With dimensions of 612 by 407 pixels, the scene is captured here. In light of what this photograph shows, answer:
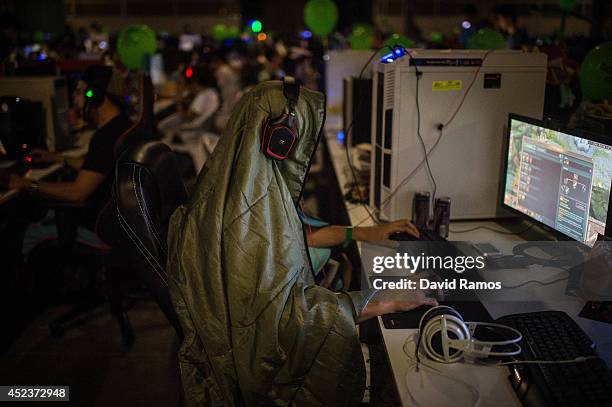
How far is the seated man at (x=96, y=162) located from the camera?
2.60 meters

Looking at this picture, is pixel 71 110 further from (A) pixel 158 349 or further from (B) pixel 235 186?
(B) pixel 235 186

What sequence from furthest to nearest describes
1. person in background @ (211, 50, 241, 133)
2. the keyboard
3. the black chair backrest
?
Answer: person in background @ (211, 50, 241, 133)
the black chair backrest
the keyboard

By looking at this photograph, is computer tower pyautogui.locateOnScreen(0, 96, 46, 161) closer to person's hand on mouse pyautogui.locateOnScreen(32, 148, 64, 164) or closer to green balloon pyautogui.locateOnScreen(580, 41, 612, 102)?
person's hand on mouse pyautogui.locateOnScreen(32, 148, 64, 164)

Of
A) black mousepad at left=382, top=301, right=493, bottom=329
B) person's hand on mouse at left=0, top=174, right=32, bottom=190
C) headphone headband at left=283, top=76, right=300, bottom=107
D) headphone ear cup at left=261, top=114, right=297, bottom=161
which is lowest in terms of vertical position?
black mousepad at left=382, top=301, right=493, bottom=329

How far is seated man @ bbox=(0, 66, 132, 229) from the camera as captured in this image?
2.60 meters

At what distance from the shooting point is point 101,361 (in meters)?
2.49

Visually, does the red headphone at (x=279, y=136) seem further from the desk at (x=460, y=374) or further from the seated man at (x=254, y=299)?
the desk at (x=460, y=374)

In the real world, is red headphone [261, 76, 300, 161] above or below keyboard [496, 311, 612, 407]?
above

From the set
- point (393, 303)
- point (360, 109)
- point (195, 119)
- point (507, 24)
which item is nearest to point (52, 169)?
point (360, 109)

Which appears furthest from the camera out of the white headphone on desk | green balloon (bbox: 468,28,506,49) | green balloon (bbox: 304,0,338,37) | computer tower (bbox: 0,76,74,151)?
green balloon (bbox: 304,0,338,37)

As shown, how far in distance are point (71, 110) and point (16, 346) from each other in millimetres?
1879

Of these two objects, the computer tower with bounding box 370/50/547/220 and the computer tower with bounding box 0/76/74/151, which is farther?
the computer tower with bounding box 0/76/74/151

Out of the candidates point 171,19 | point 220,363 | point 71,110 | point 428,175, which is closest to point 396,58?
point 428,175

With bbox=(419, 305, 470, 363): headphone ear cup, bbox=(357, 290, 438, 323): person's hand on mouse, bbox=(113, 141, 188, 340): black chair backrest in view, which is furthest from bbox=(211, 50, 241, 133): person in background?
bbox=(419, 305, 470, 363): headphone ear cup
